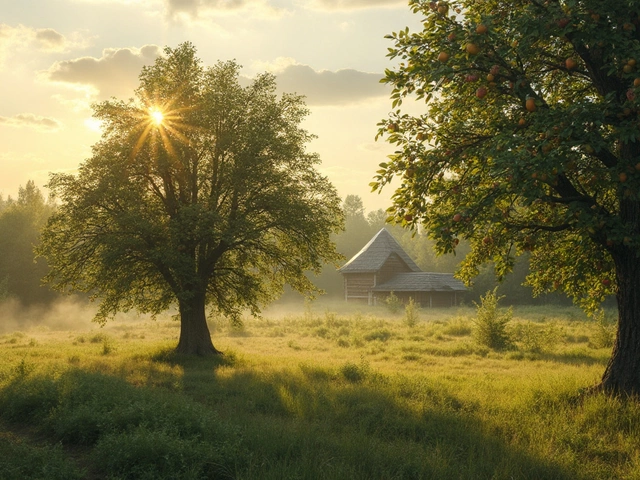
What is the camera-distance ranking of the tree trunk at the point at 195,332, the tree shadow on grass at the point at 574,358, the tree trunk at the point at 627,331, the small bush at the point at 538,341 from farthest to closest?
the small bush at the point at 538,341 < the tree trunk at the point at 195,332 < the tree shadow on grass at the point at 574,358 < the tree trunk at the point at 627,331

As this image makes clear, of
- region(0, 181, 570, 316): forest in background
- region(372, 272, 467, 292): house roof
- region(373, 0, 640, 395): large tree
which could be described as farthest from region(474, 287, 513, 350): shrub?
region(372, 272, 467, 292): house roof

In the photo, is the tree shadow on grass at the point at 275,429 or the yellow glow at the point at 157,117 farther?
the yellow glow at the point at 157,117

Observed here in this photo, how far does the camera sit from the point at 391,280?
56125mm

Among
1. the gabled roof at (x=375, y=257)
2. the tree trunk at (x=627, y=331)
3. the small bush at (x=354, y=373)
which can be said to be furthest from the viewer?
the gabled roof at (x=375, y=257)

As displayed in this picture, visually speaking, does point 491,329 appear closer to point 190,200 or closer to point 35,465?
point 190,200

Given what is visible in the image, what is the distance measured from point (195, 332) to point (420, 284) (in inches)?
1389

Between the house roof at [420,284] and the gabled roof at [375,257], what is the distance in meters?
2.24

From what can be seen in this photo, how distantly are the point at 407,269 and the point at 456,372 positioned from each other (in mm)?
43128

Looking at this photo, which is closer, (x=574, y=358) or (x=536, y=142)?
(x=536, y=142)

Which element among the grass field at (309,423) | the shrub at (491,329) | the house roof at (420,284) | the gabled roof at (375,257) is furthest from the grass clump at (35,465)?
the gabled roof at (375,257)

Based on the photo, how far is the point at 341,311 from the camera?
50438 mm

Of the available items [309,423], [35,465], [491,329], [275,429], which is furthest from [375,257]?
[35,465]

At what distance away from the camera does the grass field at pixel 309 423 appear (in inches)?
281

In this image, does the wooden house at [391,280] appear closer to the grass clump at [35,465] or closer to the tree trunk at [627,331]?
the tree trunk at [627,331]
